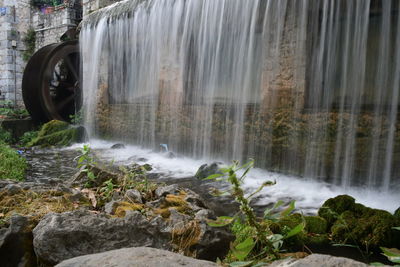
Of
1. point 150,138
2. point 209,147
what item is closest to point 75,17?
point 150,138

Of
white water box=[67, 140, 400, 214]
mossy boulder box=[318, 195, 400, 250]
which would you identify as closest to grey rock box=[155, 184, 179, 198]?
white water box=[67, 140, 400, 214]

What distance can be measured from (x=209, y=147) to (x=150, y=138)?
2.06 meters

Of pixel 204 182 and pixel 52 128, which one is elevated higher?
pixel 52 128

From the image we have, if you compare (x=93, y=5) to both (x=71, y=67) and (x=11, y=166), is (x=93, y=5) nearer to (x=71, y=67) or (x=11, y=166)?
(x=71, y=67)

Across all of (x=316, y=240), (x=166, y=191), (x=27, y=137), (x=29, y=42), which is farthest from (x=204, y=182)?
(x=29, y=42)

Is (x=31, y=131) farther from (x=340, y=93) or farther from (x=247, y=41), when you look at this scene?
(x=340, y=93)

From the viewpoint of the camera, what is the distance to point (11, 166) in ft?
16.9

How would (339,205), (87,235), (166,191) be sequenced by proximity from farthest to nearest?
1. (339,205)
2. (166,191)
3. (87,235)

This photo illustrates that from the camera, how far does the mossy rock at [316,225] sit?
2715mm

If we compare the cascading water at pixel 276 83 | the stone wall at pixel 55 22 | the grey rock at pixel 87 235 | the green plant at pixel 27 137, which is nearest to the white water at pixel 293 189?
the cascading water at pixel 276 83

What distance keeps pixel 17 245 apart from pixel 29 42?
12.8 meters

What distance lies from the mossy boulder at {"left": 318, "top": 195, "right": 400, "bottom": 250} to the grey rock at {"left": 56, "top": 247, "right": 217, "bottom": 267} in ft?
5.13

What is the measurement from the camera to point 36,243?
1.72 m

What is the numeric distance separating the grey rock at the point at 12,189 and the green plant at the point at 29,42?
1175 centimetres
